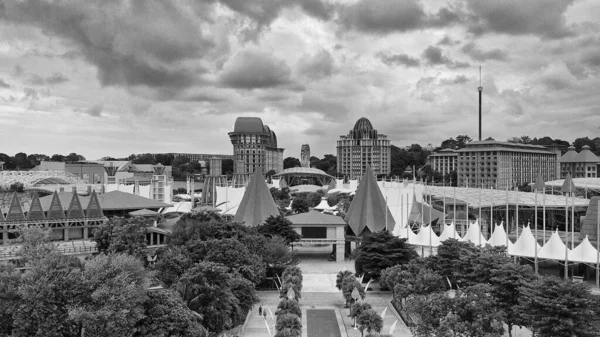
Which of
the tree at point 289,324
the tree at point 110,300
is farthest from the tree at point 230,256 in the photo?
the tree at point 110,300

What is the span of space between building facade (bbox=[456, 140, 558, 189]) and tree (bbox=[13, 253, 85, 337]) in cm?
9525

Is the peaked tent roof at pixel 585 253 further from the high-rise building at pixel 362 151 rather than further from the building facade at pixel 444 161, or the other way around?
the high-rise building at pixel 362 151

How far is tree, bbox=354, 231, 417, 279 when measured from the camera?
3316 centimetres

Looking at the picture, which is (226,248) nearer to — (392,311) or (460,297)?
(392,311)

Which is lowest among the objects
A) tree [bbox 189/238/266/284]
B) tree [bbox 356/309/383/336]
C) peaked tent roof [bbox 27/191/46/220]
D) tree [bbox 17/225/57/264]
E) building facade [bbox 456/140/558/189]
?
tree [bbox 356/309/383/336]

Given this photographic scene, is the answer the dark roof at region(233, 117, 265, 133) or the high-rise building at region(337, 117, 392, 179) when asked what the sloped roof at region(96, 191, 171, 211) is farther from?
the high-rise building at region(337, 117, 392, 179)

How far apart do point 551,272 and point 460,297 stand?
50.6 ft

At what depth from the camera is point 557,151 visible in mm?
136125

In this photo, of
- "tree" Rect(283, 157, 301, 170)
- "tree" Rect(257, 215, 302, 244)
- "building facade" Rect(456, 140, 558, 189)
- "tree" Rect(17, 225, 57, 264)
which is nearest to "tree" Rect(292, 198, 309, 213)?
"tree" Rect(257, 215, 302, 244)

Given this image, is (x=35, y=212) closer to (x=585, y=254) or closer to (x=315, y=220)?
(x=315, y=220)

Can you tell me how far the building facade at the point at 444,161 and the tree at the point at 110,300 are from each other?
126683mm

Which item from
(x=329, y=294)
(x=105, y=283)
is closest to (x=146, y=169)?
(x=329, y=294)

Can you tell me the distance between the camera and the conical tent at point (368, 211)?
44.8 metres

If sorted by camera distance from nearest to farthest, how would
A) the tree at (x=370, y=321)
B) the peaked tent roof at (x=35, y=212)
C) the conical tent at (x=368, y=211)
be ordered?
1. the tree at (x=370, y=321)
2. the peaked tent roof at (x=35, y=212)
3. the conical tent at (x=368, y=211)
